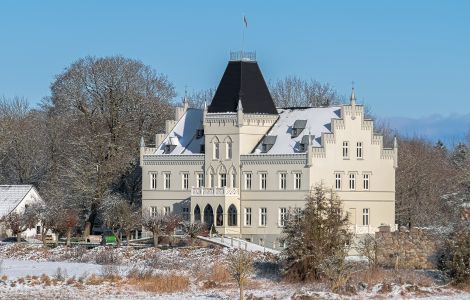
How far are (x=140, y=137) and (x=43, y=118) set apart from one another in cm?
1690

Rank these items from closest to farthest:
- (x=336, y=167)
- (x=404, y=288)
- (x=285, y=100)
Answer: (x=404, y=288)
(x=336, y=167)
(x=285, y=100)

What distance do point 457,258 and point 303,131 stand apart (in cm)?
2860

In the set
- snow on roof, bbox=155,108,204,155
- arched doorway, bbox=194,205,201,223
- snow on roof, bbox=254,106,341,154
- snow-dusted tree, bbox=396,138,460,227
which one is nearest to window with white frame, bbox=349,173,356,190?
snow on roof, bbox=254,106,341,154

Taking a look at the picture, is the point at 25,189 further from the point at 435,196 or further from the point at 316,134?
the point at 435,196

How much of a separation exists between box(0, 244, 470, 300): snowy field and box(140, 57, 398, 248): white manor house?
55.8 ft

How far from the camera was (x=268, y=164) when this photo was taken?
8156cm

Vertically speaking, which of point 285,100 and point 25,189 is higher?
point 285,100

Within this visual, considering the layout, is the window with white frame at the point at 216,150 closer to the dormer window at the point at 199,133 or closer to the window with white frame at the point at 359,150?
the dormer window at the point at 199,133

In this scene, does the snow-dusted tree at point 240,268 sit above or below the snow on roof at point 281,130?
below

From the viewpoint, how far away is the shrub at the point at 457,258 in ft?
177

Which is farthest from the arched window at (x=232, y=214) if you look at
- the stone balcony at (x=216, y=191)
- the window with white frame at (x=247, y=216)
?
the stone balcony at (x=216, y=191)

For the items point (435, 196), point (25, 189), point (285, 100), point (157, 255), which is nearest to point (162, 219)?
point (157, 255)

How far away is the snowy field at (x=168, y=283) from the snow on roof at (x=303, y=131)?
1805 centimetres

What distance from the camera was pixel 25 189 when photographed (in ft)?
287
